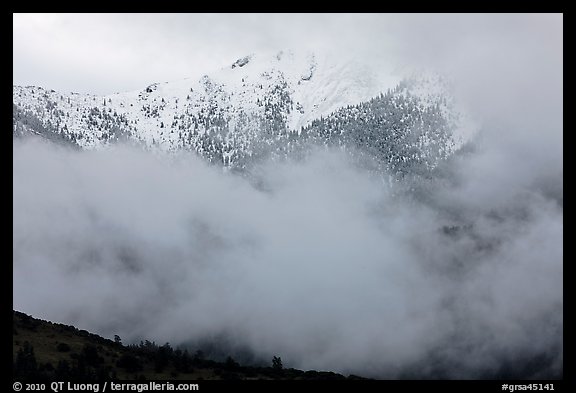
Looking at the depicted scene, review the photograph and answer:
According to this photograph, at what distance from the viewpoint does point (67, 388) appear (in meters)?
60.0

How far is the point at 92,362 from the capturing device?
121250 mm

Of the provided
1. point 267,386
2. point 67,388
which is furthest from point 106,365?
point 67,388

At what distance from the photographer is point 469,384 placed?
65938 mm

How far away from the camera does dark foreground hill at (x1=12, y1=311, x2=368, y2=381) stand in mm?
111938

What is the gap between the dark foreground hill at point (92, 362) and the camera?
11194cm
